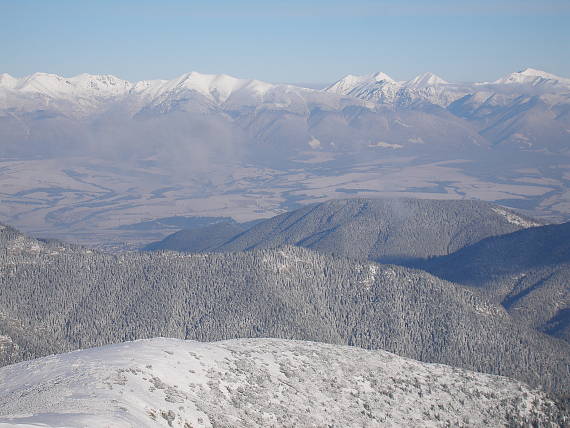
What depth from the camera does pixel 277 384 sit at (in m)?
77.3

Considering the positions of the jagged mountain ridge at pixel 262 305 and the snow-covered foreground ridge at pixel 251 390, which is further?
the jagged mountain ridge at pixel 262 305

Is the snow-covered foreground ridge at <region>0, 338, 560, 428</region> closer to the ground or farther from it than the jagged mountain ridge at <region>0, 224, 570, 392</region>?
farther from it

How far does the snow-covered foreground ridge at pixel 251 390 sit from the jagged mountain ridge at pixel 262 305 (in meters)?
52.4

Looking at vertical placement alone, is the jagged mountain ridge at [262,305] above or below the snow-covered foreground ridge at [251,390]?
below

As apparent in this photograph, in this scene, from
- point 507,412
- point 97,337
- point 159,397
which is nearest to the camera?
point 159,397

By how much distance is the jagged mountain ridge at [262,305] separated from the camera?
145500mm

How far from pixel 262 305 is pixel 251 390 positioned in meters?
84.3

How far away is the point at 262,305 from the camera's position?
519ft

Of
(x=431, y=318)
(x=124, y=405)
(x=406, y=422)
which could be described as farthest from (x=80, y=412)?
(x=431, y=318)

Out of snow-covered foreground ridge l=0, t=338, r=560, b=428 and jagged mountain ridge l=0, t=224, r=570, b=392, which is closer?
snow-covered foreground ridge l=0, t=338, r=560, b=428

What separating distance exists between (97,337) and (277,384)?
3134 inches

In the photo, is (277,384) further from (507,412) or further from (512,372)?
(512,372)

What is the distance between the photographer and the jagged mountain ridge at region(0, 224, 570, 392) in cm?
14550

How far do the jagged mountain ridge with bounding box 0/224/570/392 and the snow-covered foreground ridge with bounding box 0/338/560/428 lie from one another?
52380 millimetres
